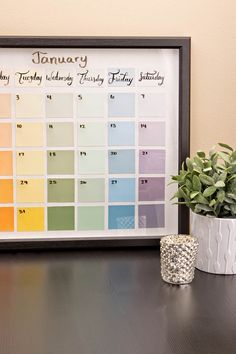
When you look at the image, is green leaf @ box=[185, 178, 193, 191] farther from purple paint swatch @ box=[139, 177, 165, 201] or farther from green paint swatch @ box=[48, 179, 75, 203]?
green paint swatch @ box=[48, 179, 75, 203]

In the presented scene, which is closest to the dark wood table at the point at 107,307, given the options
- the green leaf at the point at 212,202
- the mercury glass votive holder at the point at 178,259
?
the mercury glass votive holder at the point at 178,259

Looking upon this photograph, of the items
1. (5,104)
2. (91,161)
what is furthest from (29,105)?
(91,161)

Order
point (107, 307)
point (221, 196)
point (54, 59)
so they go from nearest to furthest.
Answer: point (107, 307) → point (221, 196) → point (54, 59)

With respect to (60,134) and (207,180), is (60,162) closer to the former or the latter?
(60,134)

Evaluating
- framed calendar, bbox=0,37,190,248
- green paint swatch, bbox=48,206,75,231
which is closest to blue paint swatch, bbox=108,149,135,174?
framed calendar, bbox=0,37,190,248

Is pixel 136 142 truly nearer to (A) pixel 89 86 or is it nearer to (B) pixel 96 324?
(A) pixel 89 86

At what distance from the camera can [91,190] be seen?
96 cm

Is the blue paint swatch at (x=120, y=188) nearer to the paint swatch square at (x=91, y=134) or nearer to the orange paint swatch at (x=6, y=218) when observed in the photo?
the paint swatch square at (x=91, y=134)

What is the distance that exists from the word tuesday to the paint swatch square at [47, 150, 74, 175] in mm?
164

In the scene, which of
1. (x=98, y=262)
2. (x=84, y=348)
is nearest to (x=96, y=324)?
(x=84, y=348)

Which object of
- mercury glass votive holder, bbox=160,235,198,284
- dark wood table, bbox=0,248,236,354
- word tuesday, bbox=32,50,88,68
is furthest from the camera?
word tuesday, bbox=32,50,88,68

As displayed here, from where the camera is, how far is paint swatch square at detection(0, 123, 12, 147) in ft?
3.07

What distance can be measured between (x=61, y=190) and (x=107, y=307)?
0.30 metres

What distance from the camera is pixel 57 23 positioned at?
0.95 meters
